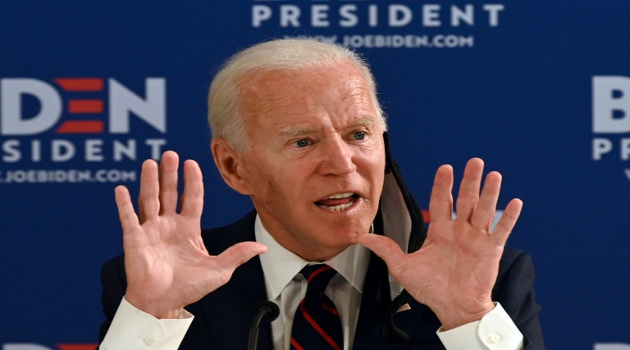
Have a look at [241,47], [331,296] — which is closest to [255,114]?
[331,296]

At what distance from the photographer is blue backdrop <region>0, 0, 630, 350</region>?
8.18 feet

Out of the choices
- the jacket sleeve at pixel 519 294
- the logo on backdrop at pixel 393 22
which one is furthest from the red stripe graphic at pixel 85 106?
the jacket sleeve at pixel 519 294

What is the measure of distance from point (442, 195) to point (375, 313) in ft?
0.91

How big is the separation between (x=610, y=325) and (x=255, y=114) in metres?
1.11

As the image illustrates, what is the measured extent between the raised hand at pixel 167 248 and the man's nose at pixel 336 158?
0.64 ft

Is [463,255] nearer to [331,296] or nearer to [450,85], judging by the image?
[331,296]

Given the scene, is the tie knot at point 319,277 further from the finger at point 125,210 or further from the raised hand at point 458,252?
the finger at point 125,210

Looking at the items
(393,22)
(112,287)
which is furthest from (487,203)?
(393,22)

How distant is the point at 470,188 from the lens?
1726 mm

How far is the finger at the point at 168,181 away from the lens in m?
1.74

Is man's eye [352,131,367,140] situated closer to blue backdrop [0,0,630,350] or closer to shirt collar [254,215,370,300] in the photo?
shirt collar [254,215,370,300]

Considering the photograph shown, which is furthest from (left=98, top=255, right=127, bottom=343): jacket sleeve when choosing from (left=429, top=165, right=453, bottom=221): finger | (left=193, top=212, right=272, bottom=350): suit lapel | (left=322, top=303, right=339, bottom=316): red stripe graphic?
(left=429, top=165, right=453, bottom=221): finger

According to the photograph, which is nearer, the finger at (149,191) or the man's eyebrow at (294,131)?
the finger at (149,191)

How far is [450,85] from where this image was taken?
252cm
